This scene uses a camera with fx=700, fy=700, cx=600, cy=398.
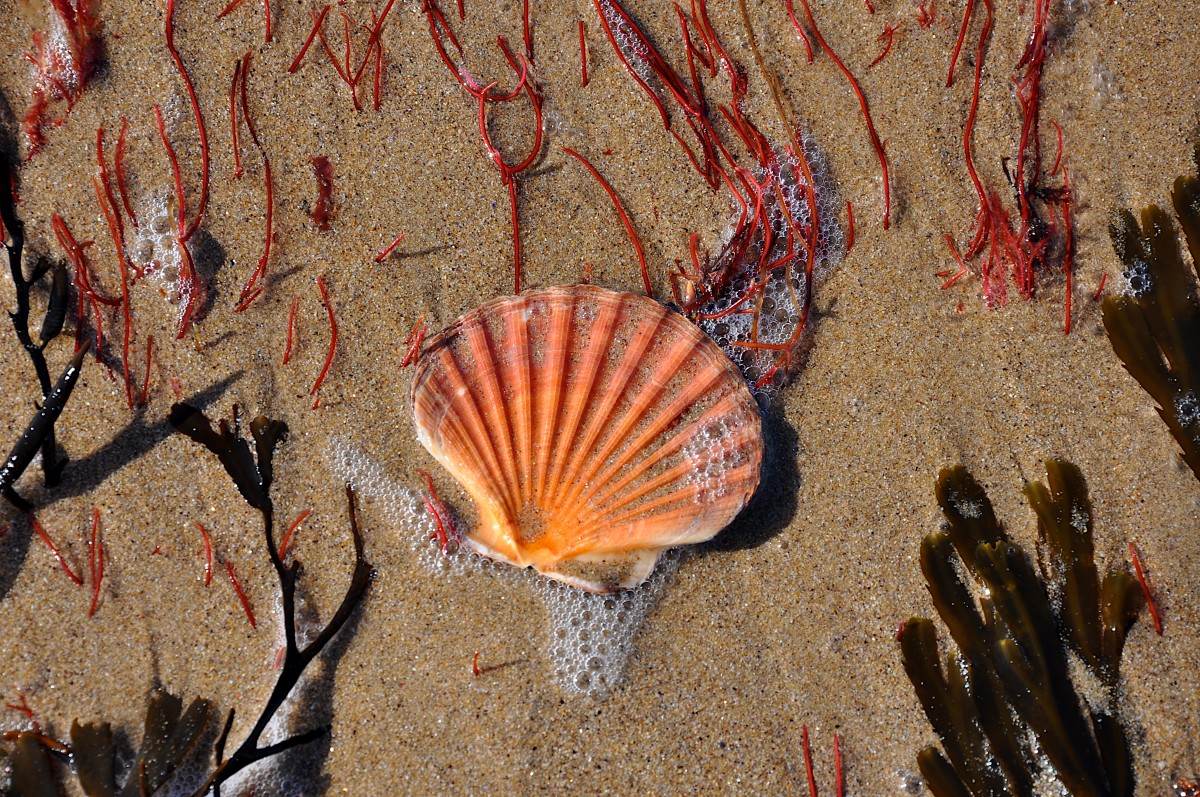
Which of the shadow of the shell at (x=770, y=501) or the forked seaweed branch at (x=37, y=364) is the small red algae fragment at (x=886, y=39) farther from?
the forked seaweed branch at (x=37, y=364)

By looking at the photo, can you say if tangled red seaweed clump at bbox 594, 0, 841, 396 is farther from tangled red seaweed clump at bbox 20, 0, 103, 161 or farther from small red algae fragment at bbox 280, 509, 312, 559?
tangled red seaweed clump at bbox 20, 0, 103, 161

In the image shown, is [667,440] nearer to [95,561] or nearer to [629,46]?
[629,46]

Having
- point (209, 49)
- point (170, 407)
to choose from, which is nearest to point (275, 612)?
point (170, 407)

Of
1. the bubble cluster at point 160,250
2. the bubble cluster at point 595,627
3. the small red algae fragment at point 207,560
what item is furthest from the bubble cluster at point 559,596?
the bubble cluster at point 160,250

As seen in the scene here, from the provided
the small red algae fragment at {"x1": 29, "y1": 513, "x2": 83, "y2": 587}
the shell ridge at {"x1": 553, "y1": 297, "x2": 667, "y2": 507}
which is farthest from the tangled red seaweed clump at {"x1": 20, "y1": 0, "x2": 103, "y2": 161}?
the shell ridge at {"x1": 553, "y1": 297, "x2": 667, "y2": 507}

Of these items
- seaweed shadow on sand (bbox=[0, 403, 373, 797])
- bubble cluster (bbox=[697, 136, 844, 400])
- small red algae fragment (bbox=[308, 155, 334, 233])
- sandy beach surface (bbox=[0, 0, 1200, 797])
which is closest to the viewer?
seaweed shadow on sand (bbox=[0, 403, 373, 797])

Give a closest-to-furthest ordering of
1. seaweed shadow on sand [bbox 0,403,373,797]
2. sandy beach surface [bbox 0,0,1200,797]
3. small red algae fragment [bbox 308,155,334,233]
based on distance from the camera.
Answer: seaweed shadow on sand [bbox 0,403,373,797] < sandy beach surface [bbox 0,0,1200,797] < small red algae fragment [bbox 308,155,334,233]

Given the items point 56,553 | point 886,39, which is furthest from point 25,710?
point 886,39
